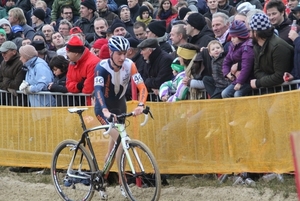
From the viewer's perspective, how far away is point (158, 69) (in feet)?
37.8

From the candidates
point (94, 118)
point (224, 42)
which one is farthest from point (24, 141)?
point (224, 42)

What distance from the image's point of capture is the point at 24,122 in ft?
42.4

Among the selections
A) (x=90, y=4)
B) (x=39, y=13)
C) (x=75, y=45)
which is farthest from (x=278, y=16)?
(x=39, y=13)

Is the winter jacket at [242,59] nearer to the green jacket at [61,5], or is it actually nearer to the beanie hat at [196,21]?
the beanie hat at [196,21]

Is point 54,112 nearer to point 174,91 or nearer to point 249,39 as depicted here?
point 174,91

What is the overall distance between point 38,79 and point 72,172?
260 centimetres

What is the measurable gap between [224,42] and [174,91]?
39.3 inches

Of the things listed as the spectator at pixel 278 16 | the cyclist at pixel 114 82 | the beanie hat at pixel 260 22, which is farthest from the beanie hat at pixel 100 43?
the beanie hat at pixel 260 22

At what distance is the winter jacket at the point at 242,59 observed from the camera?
10078 mm

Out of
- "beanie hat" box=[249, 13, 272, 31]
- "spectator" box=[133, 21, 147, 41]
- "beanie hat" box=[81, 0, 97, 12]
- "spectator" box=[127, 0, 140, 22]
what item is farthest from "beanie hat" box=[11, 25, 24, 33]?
"beanie hat" box=[249, 13, 272, 31]

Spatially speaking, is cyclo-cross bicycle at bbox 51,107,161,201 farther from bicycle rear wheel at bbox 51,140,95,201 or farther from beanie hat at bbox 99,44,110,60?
beanie hat at bbox 99,44,110,60

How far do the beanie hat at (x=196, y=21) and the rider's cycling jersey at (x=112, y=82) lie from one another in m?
1.61

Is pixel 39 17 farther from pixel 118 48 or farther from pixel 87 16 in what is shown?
pixel 118 48

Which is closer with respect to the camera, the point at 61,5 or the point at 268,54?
the point at 268,54
